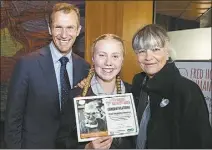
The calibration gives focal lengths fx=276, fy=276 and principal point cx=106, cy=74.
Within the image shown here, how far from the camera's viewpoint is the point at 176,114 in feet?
3.89

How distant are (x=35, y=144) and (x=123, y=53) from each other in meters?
0.66

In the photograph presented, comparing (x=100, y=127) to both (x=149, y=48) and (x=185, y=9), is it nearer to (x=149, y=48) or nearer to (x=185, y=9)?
(x=149, y=48)

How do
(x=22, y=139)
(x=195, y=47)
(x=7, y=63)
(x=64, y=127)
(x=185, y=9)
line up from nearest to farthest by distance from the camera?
(x=64, y=127) < (x=22, y=139) < (x=7, y=63) < (x=185, y=9) < (x=195, y=47)

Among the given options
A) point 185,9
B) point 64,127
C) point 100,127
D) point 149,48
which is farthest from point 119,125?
point 185,9

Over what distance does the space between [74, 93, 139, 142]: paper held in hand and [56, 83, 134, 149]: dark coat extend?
52 mm

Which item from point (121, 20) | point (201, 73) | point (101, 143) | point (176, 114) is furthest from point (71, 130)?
point (201, 73)

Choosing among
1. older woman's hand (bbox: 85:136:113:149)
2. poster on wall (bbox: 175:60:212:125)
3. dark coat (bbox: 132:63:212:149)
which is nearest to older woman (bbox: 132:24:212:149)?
dark coat (bbox: 132:63:212:149)

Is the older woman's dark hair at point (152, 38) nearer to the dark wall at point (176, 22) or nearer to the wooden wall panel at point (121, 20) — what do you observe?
the wooden wall panel at point (121, 20)

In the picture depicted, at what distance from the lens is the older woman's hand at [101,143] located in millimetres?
1218

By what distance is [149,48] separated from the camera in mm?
1244

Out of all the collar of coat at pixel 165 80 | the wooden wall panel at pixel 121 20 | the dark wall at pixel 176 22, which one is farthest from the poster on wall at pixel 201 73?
the collar of coat at pixel 165 80

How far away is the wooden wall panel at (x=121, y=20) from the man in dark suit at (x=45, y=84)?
12cm

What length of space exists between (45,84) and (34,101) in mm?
99

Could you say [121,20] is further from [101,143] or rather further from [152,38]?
[101,143]
